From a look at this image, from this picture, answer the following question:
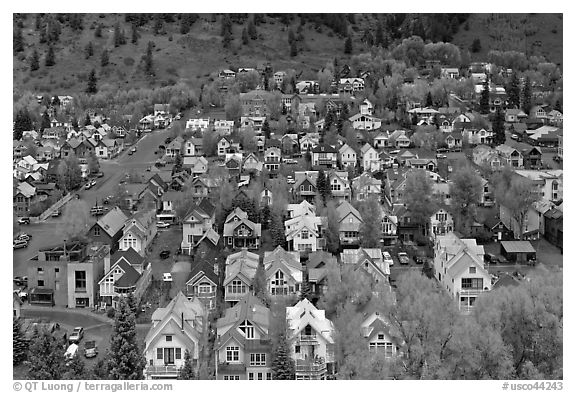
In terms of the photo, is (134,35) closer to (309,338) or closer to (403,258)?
(403,258)

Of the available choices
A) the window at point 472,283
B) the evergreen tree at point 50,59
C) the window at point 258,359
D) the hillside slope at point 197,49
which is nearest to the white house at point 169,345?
the window at point 258,359

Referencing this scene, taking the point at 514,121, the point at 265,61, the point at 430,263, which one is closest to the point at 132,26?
the point at 265,61

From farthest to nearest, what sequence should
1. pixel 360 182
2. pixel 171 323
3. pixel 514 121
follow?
pixel 514 121 → pixel 360 182 → pixel 171 323

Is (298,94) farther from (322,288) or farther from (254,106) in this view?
(322,288)

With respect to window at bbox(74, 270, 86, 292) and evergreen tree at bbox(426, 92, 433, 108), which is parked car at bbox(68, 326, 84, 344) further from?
evergreen tree at bbox(426, 92, 433, 108)

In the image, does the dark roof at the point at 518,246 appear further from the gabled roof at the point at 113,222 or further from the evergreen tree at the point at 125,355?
the evergreen tree at the point at 125,355

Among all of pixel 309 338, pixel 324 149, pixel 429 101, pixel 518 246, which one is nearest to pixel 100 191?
pixel 324 149
